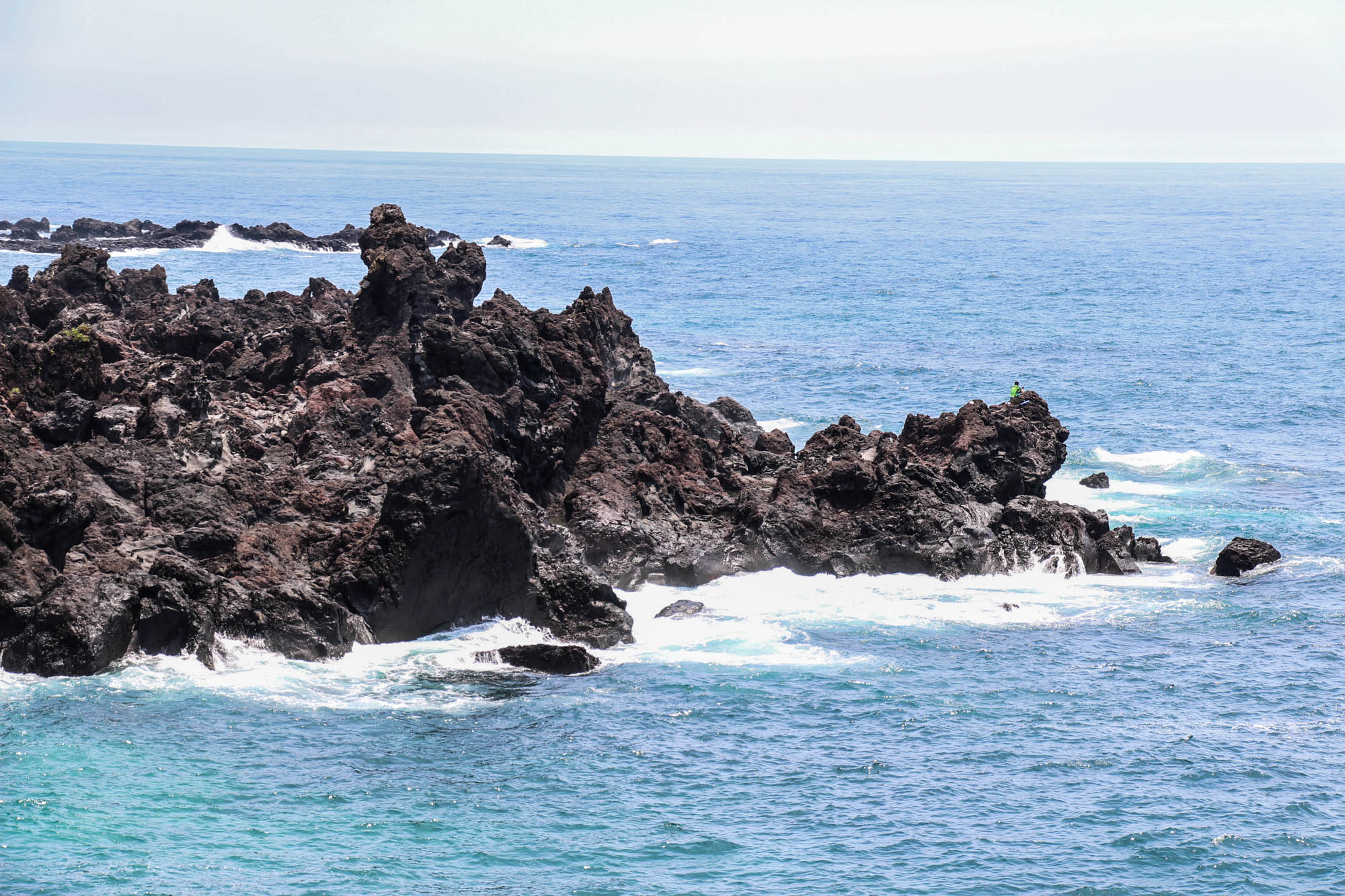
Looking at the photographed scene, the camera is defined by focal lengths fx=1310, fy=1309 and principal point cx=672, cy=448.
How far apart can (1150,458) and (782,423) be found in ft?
59.4

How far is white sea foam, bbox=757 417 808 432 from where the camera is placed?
67188mm

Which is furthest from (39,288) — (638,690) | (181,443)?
(638,690)

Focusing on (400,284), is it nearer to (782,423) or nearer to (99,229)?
(782,423)

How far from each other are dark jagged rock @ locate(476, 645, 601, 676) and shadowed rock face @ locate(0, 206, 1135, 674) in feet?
5.83

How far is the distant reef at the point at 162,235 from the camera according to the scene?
132m

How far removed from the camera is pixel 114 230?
139625 millimetres

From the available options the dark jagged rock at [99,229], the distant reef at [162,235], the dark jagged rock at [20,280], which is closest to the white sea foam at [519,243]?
the distant reef at [162,235]

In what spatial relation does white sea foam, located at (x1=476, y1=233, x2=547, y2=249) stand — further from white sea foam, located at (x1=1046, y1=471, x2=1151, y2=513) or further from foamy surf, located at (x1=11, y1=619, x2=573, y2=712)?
foamy surf, located at (x1=11, y1=619, x2=573, y2=712)

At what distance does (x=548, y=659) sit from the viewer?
113 ft

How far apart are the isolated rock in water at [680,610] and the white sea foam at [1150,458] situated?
3098cm

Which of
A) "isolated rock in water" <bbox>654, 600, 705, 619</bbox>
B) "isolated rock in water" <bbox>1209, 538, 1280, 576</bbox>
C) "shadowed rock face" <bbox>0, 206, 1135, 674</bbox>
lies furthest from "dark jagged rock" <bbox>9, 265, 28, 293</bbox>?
"isolated rock in water" <bbox>1209, 538, 1280, 576</bbox>

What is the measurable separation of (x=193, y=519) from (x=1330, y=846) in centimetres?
2860

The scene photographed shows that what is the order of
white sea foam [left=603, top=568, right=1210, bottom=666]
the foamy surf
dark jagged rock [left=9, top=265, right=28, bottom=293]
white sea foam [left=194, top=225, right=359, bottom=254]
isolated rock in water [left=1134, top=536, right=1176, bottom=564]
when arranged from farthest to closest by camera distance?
white sea foam [left=194, top=225, right=359, bottom=254]
dark jagged rock [left=9, top=265, right=28, bottom=293]
isolated rock in water [left=1134, top=536, right=1176, bottom=564]
white sea foam [left=603, top=568, right=1210, bottom=666]
the foamy surf

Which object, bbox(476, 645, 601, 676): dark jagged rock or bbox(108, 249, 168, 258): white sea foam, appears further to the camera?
bbox(108, 249, 168, 258): white sea foam
